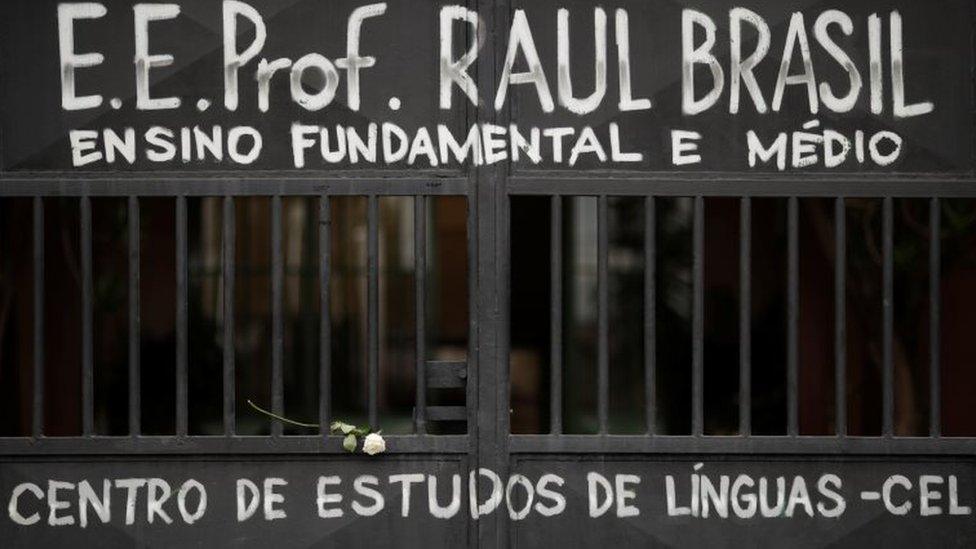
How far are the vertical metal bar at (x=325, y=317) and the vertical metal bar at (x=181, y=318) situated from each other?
0.52m

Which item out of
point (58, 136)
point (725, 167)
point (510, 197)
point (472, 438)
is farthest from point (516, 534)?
point (58, 136)

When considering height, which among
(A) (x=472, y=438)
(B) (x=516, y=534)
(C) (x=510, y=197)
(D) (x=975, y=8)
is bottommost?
(B) (x=516, y=534)

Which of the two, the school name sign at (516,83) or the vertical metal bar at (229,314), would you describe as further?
the school name sign at (516,83)

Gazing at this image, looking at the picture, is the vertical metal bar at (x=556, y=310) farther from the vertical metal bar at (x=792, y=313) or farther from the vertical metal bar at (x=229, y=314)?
the vertical metal bar at (x=229, y=314)

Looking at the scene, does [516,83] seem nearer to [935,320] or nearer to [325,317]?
[325,317]

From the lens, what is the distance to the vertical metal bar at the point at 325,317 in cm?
431

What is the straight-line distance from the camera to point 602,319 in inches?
170

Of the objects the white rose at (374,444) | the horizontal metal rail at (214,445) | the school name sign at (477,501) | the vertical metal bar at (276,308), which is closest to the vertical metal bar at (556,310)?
the school name sign at (477,501)

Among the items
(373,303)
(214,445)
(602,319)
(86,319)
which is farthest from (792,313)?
(86,319)

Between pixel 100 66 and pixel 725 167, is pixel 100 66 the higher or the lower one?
the higher one

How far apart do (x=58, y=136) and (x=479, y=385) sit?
6.37 ft

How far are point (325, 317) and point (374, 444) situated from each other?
52 centimetres

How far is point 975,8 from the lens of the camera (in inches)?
175

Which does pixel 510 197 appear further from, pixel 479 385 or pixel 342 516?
pixel 342 516
